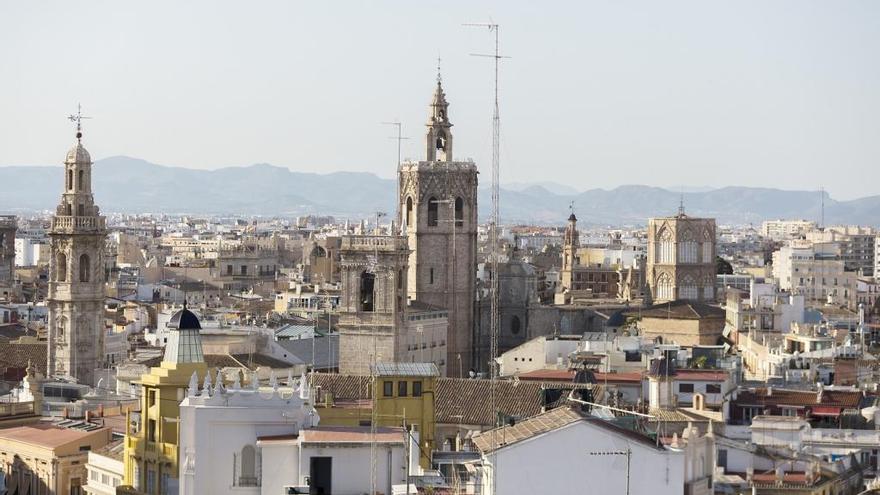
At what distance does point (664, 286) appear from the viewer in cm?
8494

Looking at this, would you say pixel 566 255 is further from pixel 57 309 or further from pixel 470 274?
pixel 57 309

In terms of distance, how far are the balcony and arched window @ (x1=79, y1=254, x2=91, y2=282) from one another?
647mm

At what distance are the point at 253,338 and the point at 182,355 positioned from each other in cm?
2736

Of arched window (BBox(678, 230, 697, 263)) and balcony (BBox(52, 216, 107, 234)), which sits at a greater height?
balcony (BBox(52, 216, 107, 234))

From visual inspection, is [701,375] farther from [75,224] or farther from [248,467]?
[248,467]

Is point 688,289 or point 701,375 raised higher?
point 688,289

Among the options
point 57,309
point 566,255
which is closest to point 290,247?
point 566,255

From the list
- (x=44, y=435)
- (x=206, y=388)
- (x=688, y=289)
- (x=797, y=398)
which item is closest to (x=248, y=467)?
(x=206, y=388)

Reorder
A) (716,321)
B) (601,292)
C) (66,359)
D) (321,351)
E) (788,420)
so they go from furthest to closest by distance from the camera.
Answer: (601,292) < (716,321) < (321,351) < (66,359) < (788,420)

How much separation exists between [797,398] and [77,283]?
64.4 feet

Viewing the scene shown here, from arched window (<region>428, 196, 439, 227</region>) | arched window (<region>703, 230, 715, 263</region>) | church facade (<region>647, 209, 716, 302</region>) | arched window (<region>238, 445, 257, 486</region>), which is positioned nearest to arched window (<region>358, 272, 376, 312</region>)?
arched window (<region>428, 196, 439, 227</region>)

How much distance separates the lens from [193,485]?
24203 mm

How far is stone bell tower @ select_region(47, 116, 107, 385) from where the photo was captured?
175ft

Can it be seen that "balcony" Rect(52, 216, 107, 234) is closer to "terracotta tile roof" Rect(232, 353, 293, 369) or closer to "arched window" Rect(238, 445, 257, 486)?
"terracotta tile roof" Rect(232, 353, 293, 369)
